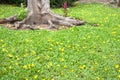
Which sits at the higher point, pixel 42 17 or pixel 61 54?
pixel 42 17

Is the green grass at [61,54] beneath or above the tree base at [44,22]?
beneath

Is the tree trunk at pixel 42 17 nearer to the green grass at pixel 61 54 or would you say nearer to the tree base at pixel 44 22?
the tree base at pixel 44 22

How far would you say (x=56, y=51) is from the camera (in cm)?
739

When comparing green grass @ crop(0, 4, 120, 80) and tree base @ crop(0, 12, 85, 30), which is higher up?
tree base @ crop(0, 12, 85, 30)

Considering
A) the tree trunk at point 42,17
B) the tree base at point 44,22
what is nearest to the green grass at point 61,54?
the tree base at point 44,22

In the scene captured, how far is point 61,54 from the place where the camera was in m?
7.18

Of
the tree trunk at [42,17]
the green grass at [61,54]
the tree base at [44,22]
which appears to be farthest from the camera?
the tree trunk at [42,17]

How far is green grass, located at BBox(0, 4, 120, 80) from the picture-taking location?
6105 mm

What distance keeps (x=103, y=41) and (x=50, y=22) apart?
2.73m

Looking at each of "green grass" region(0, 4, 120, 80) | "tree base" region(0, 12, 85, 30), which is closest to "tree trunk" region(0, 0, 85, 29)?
"tree base" region(0, 12, 85, 30)

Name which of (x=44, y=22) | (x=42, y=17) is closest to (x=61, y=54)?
(x=44, y=22)

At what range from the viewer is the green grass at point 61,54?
6105 millimetres

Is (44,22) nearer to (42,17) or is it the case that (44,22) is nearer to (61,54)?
(42,17)

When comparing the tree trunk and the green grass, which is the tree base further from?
the green grass
